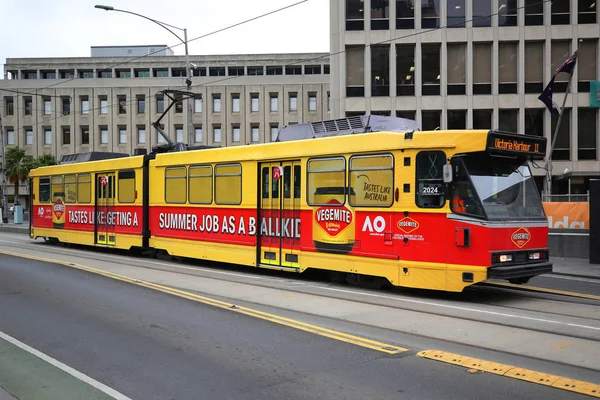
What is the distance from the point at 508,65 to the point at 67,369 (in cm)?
3419

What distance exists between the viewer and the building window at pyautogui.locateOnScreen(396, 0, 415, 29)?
35156mm

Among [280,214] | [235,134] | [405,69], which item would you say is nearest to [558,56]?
[405,69]

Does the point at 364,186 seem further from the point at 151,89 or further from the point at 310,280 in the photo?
the point at 151,89

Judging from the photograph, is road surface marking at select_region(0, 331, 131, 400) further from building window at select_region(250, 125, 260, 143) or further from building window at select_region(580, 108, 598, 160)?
building window at select_region(250, 125, 260, 143)

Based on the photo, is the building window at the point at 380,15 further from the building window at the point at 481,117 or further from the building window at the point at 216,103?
the building window at the point at 216,103

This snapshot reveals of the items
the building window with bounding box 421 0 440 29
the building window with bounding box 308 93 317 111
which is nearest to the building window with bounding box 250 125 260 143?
the building window with bounding box 308 93 317 111

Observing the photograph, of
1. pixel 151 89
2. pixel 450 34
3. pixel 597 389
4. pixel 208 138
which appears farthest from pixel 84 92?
pixel 597 389

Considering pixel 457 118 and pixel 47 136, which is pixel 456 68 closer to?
pixel 457 118

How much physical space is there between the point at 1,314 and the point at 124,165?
400 inches

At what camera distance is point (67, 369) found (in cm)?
617

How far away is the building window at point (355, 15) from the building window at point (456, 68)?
5606 mm

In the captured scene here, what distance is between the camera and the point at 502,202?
33.2ft

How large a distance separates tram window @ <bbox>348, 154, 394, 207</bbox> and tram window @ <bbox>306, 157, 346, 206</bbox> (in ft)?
0.94

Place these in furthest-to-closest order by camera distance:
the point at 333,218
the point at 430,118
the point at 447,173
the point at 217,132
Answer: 1. the point at 217,132
2. the point at 430,118
3. the point at 333,218
4. the point at 447,173
